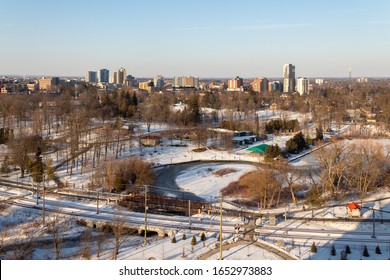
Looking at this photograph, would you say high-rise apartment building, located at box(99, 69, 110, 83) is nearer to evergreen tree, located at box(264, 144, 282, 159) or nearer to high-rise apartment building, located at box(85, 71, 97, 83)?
high-rise apartment building, located at box(85, 71, 97, 83)

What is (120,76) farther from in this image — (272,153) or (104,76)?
(272,153)

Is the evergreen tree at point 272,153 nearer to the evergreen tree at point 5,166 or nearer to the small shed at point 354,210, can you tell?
the small shed at point 354,210

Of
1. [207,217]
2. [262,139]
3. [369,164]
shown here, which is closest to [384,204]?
[369,164]

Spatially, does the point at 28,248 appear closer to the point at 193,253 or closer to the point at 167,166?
the point at 193,253

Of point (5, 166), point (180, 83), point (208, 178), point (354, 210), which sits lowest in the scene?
point (208, 178)

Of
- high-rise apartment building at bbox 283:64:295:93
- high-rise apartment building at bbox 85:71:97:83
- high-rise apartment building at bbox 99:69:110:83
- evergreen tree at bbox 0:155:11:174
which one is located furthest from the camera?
high-rise apartment building at bbox 85:71:97:83

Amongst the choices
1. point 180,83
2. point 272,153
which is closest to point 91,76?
point 180,83

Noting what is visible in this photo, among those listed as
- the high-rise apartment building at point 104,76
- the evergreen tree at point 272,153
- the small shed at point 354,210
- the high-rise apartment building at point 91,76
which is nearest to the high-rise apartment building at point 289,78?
the high-rise apartment building at point 104,76

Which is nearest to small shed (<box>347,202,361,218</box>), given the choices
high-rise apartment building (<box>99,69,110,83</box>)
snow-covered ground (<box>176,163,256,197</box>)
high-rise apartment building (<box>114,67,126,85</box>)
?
snow-covered ground (<box>176,163,256,197</box>)
